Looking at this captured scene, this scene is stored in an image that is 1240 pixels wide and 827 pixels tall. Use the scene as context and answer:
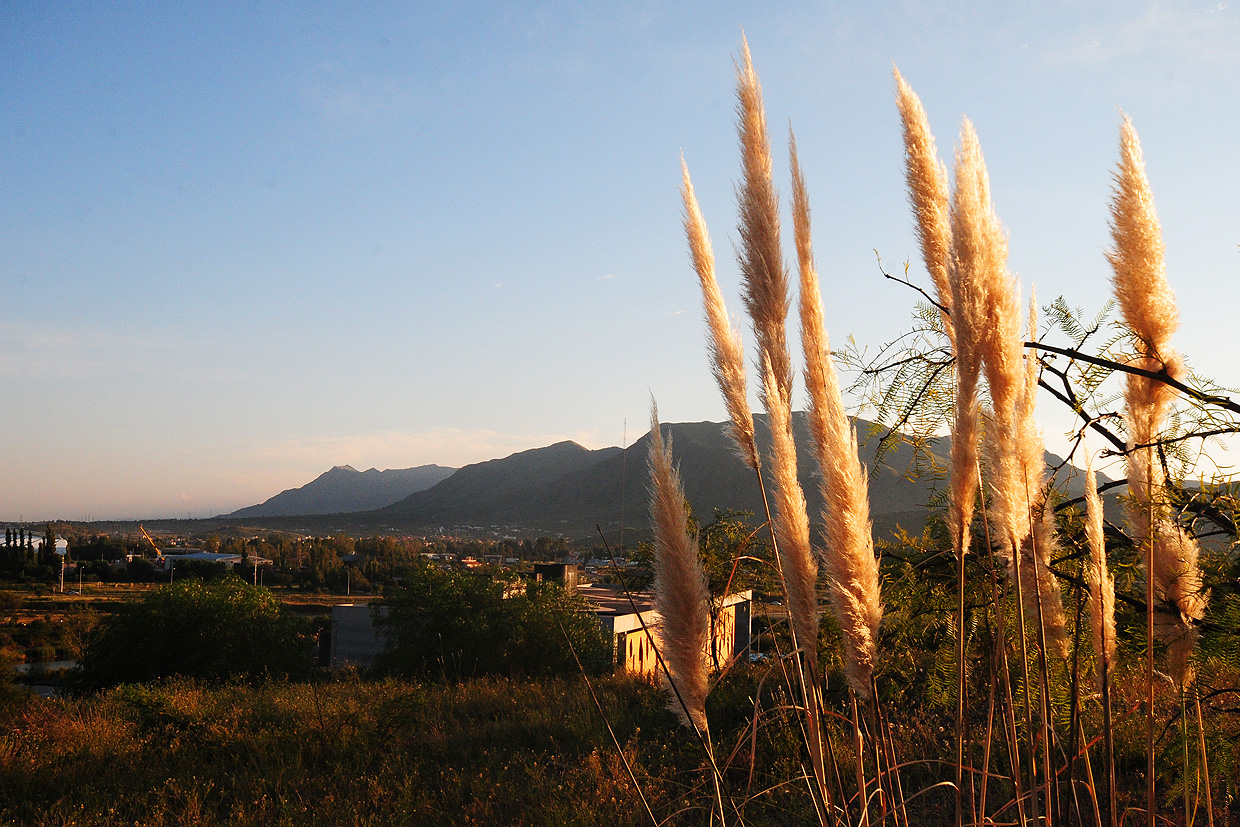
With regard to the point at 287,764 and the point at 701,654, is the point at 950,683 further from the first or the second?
the point at 287,764

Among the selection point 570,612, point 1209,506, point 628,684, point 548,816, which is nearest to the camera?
point 1209,506

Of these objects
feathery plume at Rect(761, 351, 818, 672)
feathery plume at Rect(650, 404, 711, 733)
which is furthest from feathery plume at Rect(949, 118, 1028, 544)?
feathery plume at Rect(650, 404, 711, 733)

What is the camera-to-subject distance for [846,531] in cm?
139

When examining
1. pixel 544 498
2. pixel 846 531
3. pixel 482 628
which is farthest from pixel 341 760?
pixel 544 498

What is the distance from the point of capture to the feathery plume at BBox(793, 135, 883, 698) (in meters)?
1.39

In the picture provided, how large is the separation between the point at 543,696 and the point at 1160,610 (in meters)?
6.95

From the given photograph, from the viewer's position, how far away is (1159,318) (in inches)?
59.1

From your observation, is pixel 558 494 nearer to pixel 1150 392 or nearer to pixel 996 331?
pixel 1150 392

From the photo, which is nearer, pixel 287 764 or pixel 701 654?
pixel 701 654

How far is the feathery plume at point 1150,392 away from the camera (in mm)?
1497

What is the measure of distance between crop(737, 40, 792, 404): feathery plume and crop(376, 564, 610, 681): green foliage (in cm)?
1375

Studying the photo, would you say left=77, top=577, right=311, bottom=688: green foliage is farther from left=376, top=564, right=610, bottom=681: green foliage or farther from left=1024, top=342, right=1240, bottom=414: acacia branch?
left=1024, top=342, right=1240, bottom=414: acacia branch

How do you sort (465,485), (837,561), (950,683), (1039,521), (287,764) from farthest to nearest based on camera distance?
(465,485) → (287,764) → (950,683) → (1039,521) → (837,561)

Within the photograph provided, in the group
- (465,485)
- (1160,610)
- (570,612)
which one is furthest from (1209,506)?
(465,485)
